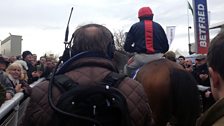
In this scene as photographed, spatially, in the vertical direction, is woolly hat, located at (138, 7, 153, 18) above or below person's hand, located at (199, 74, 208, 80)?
above

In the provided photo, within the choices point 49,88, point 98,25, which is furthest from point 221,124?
point 98,25

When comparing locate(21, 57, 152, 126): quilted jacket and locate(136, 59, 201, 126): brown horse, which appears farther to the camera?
locate(136, 59, 201, 126): brown horse

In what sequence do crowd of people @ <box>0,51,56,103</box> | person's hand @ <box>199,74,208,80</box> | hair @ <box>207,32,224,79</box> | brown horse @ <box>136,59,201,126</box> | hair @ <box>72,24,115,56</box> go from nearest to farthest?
hair @ <box>207,32,224,79</box>
hair @ <box>72,24,115,56</box>
brown horse @ <box>136,59,201,126</box>
crowd of people @ <box>0,51,56,103</box>
person's hand @ <box>199,74,208,80</box>

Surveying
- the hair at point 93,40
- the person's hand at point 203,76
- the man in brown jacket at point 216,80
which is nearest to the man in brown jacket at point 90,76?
the hair at point 93,40

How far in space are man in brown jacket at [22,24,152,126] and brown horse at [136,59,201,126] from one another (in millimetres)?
2751

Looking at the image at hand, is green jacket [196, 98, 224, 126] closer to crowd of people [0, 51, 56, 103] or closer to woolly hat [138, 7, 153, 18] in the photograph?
crowd of people [0, 51, 56, 103]

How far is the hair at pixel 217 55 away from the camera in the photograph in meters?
1.93

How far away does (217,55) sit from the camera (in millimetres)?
1942

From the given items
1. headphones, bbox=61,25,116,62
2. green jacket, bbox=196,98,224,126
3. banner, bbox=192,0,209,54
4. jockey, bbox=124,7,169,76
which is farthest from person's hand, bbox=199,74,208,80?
green jacket, bbox=196,98,224,126

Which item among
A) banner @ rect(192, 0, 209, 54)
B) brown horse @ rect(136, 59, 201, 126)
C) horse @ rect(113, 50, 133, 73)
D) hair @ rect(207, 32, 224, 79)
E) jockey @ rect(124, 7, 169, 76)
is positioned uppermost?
banner @ rect(192, 0, 209, 54)

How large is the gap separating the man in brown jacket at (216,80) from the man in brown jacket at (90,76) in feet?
2.10

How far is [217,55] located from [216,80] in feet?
0.42

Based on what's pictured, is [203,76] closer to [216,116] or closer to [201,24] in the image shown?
[201,24]

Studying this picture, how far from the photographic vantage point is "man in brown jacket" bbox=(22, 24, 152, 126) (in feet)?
8.18
